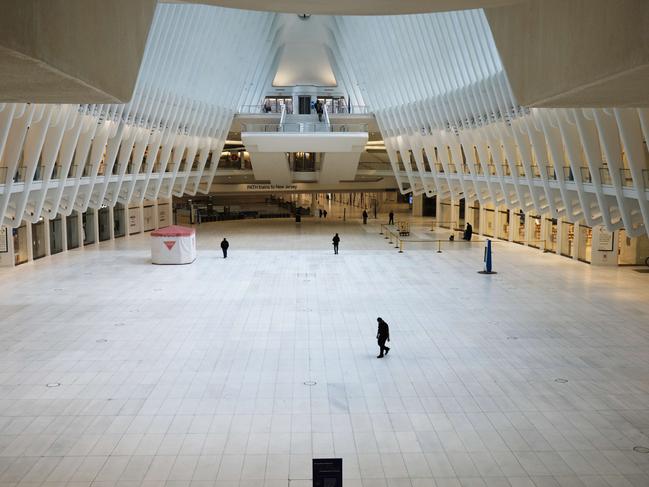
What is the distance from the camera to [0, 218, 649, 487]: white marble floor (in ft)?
33.8

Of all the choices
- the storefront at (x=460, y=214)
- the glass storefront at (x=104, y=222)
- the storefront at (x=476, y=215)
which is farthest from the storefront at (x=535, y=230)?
the glass storefront at (x=104, y=222)

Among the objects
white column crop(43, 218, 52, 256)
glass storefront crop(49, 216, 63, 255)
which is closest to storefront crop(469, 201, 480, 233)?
glass storefront crop(49, 216, 63, 255)

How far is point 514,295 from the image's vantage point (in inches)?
914

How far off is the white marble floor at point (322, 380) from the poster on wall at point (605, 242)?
8.39 ft

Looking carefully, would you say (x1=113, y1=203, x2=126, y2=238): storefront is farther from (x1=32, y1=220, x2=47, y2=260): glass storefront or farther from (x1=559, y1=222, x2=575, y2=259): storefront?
(x1=559, y1=222, x2=575, y2=259): storefront

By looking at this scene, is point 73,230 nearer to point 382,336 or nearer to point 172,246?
point 172,246

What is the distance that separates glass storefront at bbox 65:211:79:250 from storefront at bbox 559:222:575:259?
84.5 ft

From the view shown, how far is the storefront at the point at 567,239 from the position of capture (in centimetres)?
3225

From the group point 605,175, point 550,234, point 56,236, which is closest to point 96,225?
point 56,236

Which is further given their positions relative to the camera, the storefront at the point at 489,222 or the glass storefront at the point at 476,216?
the glass storefront at the point at 476,216

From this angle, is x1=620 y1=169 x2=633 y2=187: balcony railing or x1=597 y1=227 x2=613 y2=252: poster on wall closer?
x1=620 y1=169 x2=633 y2=187: balcony railing

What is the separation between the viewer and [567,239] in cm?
3250

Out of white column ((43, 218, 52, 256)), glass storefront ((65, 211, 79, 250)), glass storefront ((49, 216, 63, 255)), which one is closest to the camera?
white column ((43, 218, 52, 256))

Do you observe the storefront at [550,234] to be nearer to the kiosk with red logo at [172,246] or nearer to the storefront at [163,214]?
the kiosk with red logo at [172,246]
